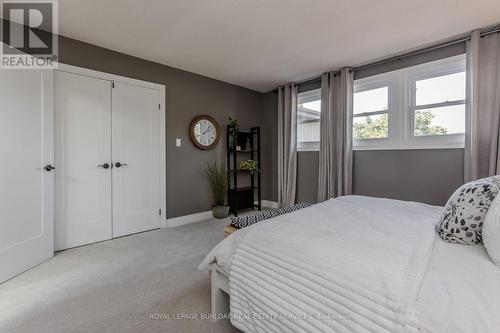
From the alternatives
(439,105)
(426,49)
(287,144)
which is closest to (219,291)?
(287,144)

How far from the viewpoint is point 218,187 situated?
3797mm

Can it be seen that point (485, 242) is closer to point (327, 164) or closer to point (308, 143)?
point (327, 164)

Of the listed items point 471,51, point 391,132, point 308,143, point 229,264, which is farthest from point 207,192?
point 471,51

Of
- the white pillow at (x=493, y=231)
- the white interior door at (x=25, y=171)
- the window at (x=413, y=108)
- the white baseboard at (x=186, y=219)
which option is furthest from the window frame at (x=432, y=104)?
the white interior door at (x=25, y=171)

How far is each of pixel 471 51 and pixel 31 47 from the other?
15.4 ft

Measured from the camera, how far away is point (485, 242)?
0.95 meters

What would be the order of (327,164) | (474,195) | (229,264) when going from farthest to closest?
(327,164) < (229,264) < (474,195)

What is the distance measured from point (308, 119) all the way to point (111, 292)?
3.70 metres

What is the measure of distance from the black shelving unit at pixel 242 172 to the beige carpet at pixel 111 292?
162 cm

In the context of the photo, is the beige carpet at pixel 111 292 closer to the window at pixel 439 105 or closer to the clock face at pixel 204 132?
the clock face at pixel 204 132

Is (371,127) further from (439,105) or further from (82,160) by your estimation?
(82,160)

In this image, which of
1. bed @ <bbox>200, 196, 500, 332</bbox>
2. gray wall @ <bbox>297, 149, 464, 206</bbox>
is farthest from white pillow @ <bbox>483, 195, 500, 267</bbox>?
gray wall @ <bbox>297, 149, 464, 206</bbox>

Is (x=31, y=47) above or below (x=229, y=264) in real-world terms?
above

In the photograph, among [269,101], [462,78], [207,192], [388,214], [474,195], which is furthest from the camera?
[269,101]
